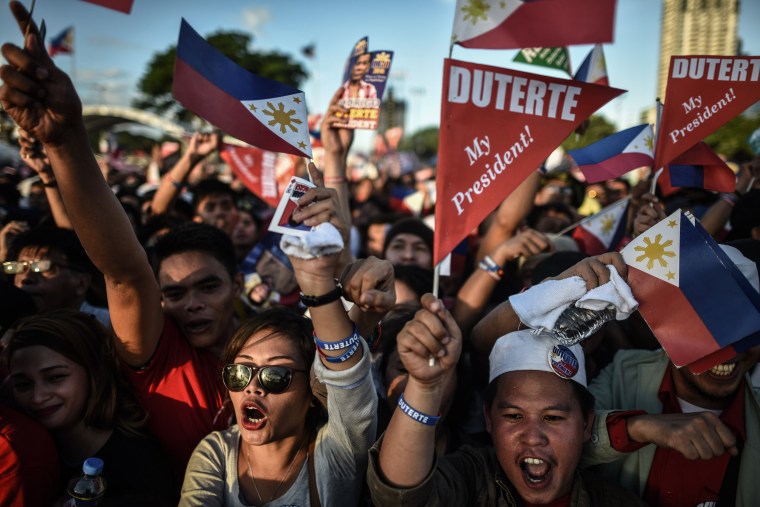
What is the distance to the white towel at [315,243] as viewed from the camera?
1.61m

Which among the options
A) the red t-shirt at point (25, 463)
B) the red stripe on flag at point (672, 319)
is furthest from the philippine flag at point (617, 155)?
the red t-shirt at point (25, 463)

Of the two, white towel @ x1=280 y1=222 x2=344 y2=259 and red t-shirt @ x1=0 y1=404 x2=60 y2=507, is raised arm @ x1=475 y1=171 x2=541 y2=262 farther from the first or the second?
red t-shirt @ x1=0 y1=404 x2=60 y2=507

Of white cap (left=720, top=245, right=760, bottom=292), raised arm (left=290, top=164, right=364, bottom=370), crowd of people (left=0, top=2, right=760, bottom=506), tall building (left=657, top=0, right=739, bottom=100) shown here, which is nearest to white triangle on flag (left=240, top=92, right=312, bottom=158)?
crowd of people (left=0, top=2, right=760, bottom=506)

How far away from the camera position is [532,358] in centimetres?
207

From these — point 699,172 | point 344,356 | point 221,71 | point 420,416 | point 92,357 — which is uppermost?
point 221,71

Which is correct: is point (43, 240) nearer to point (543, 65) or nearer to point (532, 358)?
point (532, 358)

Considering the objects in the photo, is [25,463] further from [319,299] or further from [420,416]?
[420,416]

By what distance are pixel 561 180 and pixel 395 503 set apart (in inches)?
296

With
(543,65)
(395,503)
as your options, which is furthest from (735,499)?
(543,65)

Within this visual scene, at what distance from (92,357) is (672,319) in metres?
2.25

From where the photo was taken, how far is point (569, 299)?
1859 millimetres

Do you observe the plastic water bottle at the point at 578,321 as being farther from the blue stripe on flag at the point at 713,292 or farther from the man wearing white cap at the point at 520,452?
the blue stripe on flag at the point at 713,292

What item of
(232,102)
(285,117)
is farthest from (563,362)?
(232,102)

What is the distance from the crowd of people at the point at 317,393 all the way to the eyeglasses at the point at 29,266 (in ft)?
0.72
